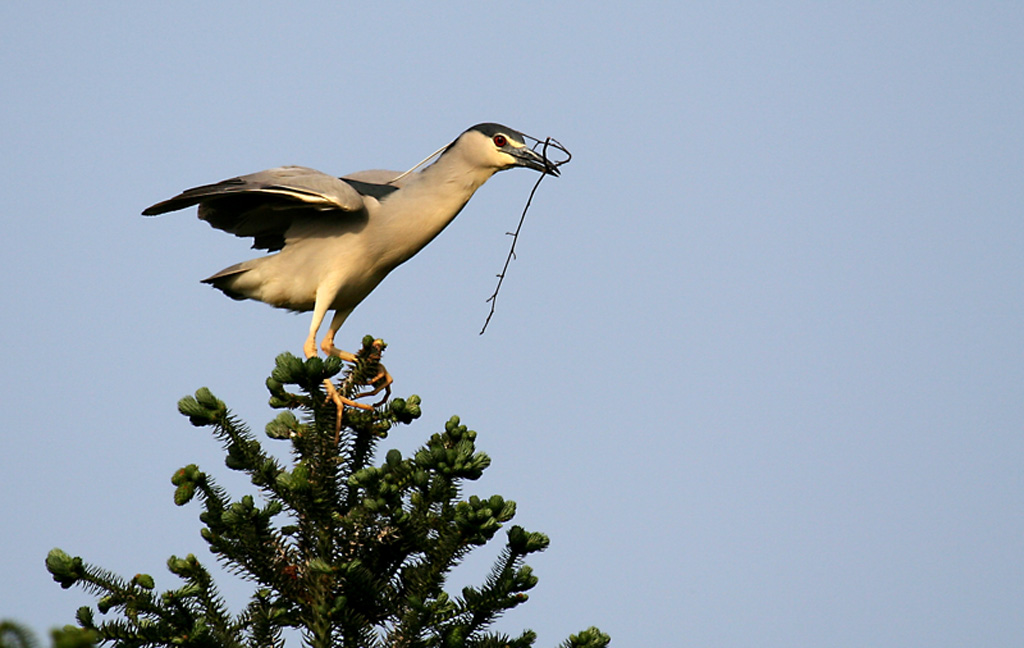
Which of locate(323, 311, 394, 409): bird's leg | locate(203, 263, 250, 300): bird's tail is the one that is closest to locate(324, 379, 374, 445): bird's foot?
locate(323, 311, 394, 409): bird's leg

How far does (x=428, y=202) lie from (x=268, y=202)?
105cm

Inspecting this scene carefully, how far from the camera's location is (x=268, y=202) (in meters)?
6.25

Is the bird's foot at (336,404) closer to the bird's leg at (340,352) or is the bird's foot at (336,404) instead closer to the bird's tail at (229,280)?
the bird's leg at (340,352)

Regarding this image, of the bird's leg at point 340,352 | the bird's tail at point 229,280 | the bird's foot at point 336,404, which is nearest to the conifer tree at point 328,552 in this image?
the bird's foot at point 336,404

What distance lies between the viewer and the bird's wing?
19.2 feet

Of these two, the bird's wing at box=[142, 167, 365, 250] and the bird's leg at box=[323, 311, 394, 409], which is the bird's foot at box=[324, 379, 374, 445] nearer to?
the bird's leg at box=[323, 311, 394, 409]

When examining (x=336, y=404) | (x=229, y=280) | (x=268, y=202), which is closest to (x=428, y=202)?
(x=268, y=202)

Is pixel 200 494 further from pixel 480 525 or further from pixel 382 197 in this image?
pixel 382 197

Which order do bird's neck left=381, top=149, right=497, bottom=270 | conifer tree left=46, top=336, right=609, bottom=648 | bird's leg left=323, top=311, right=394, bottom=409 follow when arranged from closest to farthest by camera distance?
conifer tree left=46, top=336, right=609, bottom=648
bird's leg left=323, top=311, right=394, bottom=409
bird's neck left=381, top=149, right=497, bottom=270

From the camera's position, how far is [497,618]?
3.83 m

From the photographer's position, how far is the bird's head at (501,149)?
257 inches

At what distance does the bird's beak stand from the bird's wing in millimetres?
1115

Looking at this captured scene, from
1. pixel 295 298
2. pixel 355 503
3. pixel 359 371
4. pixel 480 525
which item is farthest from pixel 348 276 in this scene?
pixel 480 525

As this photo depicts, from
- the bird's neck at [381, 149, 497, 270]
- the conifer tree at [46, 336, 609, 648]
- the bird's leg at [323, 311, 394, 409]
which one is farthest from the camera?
the bird's neck at [381, 149, 497, 270]
